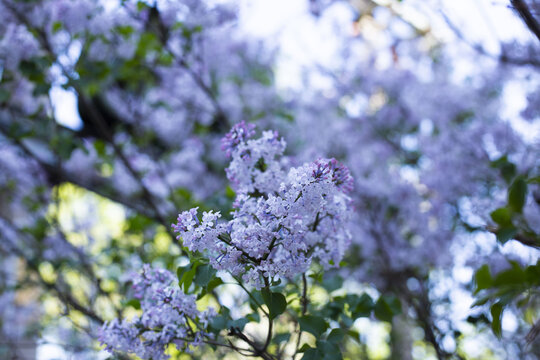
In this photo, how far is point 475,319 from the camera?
1820mm

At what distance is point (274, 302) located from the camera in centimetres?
114

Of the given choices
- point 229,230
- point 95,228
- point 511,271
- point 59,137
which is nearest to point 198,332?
point 229,230

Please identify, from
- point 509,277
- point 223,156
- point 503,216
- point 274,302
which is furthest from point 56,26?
point 509,277

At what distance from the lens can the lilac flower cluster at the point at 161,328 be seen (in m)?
1.28

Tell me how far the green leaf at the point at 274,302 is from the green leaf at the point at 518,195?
57 centimetres

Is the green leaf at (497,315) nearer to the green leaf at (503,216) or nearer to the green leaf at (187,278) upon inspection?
the green leaf at (503,216)

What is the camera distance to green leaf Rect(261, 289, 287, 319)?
1125 millimetres

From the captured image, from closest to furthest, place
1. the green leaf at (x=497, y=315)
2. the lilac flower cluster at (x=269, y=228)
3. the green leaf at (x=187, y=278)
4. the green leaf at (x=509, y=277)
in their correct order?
the green leaf at (x=509, y=277), the green leaf at (x=497, y=315), the lilac flower cluster at (x=269, y=228), the green leaf at (x=187, y=278)

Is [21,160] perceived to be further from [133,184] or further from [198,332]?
[198,332]

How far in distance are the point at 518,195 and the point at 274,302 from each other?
61 centimetres

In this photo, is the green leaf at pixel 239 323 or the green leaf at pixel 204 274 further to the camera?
the green leaf at pixel 239 323

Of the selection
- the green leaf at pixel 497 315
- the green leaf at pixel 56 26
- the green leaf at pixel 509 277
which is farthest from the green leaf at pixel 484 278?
the green leaf at pixel 56 26

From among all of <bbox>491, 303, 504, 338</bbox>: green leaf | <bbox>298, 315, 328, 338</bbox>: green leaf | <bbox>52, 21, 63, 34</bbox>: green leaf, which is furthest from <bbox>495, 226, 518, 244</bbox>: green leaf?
<bbox>52, 21, 63, 34</bbox>: green leaf

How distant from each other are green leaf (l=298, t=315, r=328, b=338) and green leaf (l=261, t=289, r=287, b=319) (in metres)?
0.15
